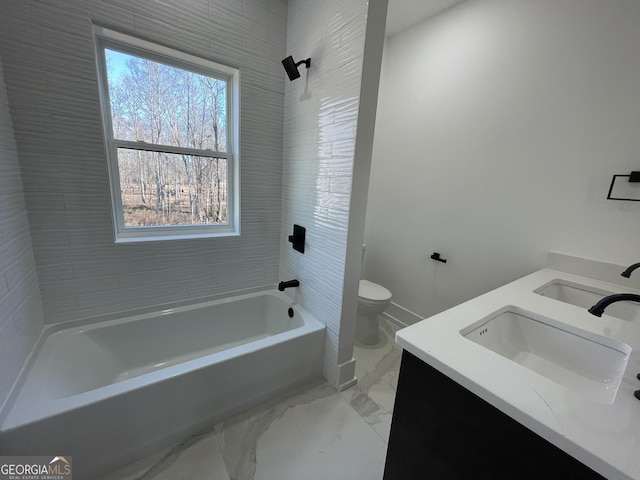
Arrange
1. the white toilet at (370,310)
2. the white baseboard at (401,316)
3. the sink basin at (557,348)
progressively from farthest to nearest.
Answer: the white baseboard at (401,316)
the white toilet at (370,310)
the sink basin at (557,348)

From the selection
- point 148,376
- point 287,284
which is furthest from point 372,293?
point 148,376

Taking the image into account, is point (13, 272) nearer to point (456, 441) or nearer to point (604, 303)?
point (456, 441)

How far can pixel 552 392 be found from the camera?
569mm

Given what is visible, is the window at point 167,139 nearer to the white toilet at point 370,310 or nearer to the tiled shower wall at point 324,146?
the tiled shower wall at point 324,146

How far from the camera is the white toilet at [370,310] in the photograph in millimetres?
1979

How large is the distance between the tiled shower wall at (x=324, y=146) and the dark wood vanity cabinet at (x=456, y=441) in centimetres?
77

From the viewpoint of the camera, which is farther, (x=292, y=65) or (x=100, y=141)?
(x=292, y=65)

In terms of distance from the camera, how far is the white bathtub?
0.99 metres

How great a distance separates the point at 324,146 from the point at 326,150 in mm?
36

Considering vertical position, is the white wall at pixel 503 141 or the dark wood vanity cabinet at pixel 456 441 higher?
the white wall at pixel 503 141

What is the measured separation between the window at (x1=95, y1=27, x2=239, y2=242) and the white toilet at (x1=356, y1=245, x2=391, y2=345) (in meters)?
1.17

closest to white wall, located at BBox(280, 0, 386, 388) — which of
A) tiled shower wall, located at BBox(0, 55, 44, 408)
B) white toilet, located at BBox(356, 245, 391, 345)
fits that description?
white toilet, located at BBox(356, 245, 391, 345)

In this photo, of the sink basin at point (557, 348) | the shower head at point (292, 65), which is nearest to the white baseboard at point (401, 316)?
the sink basin at point (557, 348)

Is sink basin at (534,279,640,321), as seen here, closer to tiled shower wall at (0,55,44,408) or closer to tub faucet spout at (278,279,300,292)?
tub faucet spout at (278,279,300,292)
